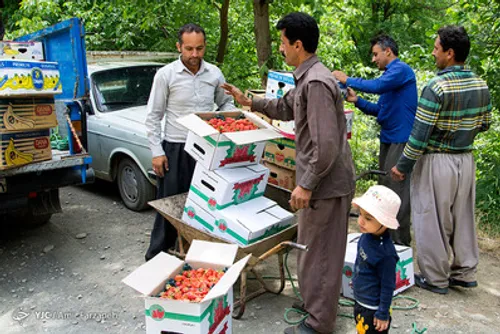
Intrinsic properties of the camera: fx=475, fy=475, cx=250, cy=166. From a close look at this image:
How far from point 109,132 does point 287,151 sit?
2.66 m

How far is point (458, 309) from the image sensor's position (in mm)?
3963

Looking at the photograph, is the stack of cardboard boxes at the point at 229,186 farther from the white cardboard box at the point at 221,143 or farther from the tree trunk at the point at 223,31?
the tree trunk at the point at 223,31

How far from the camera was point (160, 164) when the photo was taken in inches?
162

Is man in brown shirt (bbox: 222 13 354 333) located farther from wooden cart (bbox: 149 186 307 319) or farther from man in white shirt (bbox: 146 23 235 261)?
man in white shirt (bbox: 146 23 235 261)

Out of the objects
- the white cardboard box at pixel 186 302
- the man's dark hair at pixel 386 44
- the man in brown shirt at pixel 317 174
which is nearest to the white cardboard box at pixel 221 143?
the man in brown shirt at pixel 317 174

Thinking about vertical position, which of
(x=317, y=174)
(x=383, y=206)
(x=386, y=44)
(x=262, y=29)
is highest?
(x=262, y=29)

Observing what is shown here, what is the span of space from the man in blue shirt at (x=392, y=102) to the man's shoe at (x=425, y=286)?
0.64 metres

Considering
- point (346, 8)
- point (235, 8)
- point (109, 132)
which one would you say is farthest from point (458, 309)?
point (235, 8)

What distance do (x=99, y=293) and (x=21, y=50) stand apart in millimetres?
2708

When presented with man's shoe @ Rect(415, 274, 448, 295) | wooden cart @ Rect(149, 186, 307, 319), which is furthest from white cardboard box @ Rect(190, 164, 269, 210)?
man's shoe @ Rect(415, 274, 448, 295)

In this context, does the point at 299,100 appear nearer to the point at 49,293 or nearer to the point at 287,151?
the point at 287,151

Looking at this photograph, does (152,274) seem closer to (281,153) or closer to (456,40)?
(281,153)

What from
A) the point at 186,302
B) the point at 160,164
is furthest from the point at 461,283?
the point at 160,164

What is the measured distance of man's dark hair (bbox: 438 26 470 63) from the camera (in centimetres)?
380
